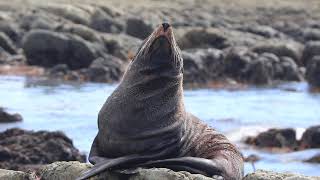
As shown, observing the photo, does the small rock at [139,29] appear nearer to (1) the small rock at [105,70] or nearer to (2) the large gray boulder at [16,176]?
(1) the small rock at [105,70]

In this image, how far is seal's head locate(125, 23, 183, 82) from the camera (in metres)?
7.44

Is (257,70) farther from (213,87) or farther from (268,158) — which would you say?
(268,158)

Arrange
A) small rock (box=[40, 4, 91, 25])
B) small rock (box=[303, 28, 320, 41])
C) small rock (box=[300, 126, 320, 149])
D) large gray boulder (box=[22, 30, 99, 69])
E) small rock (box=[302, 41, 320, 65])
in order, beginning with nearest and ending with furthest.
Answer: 1. small rock (box=[300, 126, 320, 149])
2. large gray boulder (box=[22, 30, 99, 69])
3. small rock (box=[302, 41, 320, 65])
4. small rock (box=[40, 4, 91, 25])
5. small rock (box=[303, 28, 320, 41])

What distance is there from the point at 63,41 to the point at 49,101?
861 cm

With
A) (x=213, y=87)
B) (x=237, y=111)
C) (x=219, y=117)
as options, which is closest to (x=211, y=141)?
(x=219, y=117)

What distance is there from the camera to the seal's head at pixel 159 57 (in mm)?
7438

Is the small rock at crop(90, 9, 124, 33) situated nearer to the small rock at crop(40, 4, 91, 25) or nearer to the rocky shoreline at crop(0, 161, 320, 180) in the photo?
the small rock at crop(40, 4, 91, 25)

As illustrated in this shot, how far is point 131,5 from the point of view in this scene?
70312mm

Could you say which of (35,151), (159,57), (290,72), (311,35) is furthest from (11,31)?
(159,57)

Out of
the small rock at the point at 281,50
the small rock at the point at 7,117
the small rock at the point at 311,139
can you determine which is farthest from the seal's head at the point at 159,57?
the small rock at the point at 281,50

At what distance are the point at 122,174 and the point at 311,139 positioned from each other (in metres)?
9.84

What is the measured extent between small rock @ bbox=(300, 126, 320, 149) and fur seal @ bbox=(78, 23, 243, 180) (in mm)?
8545

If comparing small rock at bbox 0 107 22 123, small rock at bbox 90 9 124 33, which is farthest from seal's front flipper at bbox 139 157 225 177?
small rock at bbox 90 9 124 33

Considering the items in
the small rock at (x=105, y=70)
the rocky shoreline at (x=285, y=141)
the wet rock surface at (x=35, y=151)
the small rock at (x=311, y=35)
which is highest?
the wet rock surface at (x=35, y=151)
